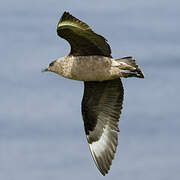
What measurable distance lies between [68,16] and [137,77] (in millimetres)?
1577

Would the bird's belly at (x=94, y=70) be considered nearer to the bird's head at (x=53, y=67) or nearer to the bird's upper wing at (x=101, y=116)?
the bird's head at (x=53, y=67)

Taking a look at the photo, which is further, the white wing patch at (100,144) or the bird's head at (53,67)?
the white wing patch at (100,144)

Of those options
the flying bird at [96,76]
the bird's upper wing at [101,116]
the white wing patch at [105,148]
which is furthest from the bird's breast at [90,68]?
the white wing patch at [105,148]

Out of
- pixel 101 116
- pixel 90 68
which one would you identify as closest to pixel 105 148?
pixel 101 116

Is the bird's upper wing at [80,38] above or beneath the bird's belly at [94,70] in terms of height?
above

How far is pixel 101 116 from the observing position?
37.3 feet

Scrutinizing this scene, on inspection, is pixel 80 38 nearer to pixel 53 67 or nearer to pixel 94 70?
pixel 94 70

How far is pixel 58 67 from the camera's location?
36.1 feet

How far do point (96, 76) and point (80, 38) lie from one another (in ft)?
2.11

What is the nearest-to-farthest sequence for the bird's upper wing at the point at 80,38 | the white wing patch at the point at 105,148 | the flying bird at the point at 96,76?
the bird's upper wing at the point at 80,38 → the flying bird at the point at 96,76 → the white wing patch at the point at 105,148

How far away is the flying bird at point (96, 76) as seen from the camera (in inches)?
410

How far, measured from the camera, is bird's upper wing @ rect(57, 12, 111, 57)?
10.0 m

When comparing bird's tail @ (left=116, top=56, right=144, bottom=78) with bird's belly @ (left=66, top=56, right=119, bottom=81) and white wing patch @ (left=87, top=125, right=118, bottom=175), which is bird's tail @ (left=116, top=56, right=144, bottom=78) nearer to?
bird's belly @ (left=66, top=56, right=119, bottom=81)

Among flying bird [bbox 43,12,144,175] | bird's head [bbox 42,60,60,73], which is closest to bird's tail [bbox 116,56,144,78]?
flying bird [bbox 43,12,144,175]
